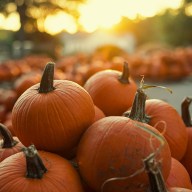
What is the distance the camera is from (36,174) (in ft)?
4.49

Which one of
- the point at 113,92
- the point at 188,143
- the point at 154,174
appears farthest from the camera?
the point at 113,92

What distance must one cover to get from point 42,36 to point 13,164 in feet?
70.3

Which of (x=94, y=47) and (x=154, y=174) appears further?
(x=94, y=47)

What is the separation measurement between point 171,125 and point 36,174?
2.69ft

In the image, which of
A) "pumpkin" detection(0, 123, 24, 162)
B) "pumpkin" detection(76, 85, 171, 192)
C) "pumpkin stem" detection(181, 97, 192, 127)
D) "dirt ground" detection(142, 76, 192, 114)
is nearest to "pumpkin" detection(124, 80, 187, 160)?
"pumpkin stem" detection(181, 97, 192, 127)

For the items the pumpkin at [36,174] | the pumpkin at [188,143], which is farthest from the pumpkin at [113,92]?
the pumpkin at [36,174]

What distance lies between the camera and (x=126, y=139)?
4.70 ft

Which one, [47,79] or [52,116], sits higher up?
[47,79]

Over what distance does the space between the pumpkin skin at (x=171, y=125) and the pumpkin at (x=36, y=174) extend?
1.89 ft

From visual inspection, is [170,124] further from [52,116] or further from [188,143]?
[52,116]

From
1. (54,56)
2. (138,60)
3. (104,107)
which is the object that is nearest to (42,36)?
(54,56)

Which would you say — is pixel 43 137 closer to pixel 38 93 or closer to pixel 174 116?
pixel 38 93

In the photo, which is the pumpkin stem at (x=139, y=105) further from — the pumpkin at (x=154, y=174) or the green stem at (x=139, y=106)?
the pumpkin at (x=154, y=174)

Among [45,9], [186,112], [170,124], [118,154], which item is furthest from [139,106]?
[45,9]
